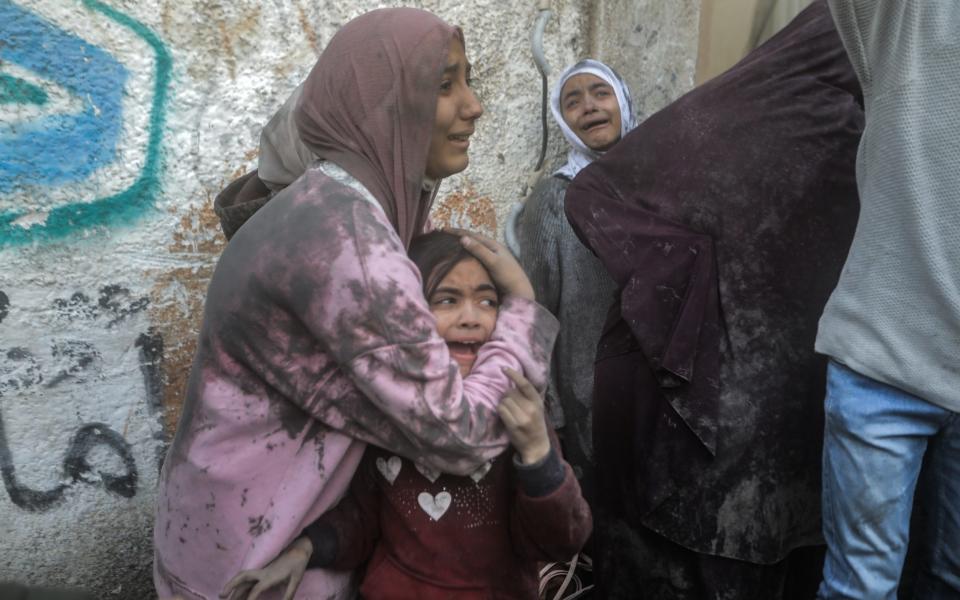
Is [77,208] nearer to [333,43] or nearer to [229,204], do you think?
[229,204]

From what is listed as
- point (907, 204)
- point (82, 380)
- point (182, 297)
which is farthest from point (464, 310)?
point (82, 380)

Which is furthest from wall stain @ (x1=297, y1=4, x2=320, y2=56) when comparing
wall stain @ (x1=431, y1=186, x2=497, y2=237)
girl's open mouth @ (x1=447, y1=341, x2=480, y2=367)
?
girl's open mouth @ (x1=447, y1=341, x2=480, y2=367)

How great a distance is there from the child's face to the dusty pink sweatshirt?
114 mm

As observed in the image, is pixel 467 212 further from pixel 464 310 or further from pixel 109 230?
pixel 464 310

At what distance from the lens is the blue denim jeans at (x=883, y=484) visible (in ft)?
5.54

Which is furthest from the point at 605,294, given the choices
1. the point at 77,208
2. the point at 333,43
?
the point at 77,208

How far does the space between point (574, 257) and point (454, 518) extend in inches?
56.2

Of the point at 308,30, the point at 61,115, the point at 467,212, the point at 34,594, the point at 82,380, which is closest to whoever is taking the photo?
the point at 34,594

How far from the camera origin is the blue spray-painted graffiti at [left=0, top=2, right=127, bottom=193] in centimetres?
214

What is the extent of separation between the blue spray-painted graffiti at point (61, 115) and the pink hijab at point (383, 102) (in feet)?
3.44

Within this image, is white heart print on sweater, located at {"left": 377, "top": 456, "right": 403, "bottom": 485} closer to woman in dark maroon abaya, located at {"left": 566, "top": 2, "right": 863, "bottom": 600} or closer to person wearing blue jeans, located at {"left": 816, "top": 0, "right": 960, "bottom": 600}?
woman in dark maroon abaya, located at {"left": 566, "top": 2, "right": 863, "bottom": 600}

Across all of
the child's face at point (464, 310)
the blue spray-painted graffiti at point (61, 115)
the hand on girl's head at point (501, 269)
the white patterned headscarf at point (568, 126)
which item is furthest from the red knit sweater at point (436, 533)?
the white patterned headscarf at point (568, 126)

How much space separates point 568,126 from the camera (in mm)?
3057

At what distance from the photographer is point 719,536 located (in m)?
2.05
